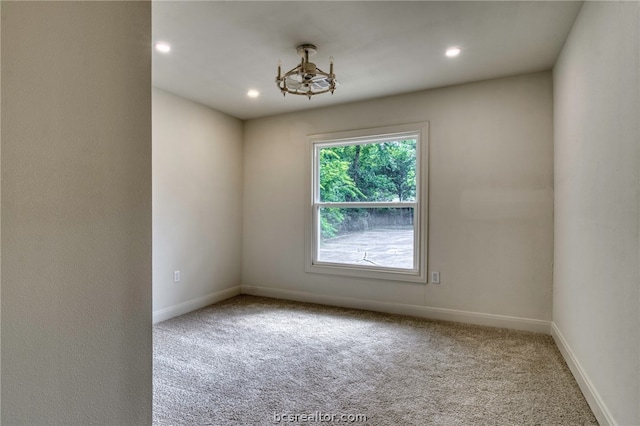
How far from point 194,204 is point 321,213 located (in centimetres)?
154

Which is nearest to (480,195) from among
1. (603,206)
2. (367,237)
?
(367,237)

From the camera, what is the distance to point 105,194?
1.01 m

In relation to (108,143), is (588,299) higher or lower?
lower

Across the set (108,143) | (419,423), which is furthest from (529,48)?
(108,143)

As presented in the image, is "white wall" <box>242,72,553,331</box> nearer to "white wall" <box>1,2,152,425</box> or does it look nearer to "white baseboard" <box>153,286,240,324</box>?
"white baseboard" <box>153,286,240,324</box>

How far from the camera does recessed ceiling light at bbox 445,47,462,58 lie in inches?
109

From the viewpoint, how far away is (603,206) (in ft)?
6.11

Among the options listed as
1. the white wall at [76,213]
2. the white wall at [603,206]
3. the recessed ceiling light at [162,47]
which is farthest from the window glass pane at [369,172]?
the white wall at [76,213]

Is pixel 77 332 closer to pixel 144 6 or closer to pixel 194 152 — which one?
pixel 144 6

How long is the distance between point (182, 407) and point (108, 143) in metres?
1.66

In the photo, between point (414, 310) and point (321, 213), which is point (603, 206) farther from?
point (321, 213)

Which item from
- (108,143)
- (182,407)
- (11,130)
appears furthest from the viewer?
(182,407)

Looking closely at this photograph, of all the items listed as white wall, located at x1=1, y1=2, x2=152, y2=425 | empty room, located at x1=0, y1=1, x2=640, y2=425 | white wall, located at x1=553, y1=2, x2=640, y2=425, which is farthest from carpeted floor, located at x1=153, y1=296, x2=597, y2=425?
white wall, located at x1=1, y1=2, x2=152, y2=425

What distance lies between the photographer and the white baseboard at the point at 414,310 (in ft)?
10.7
